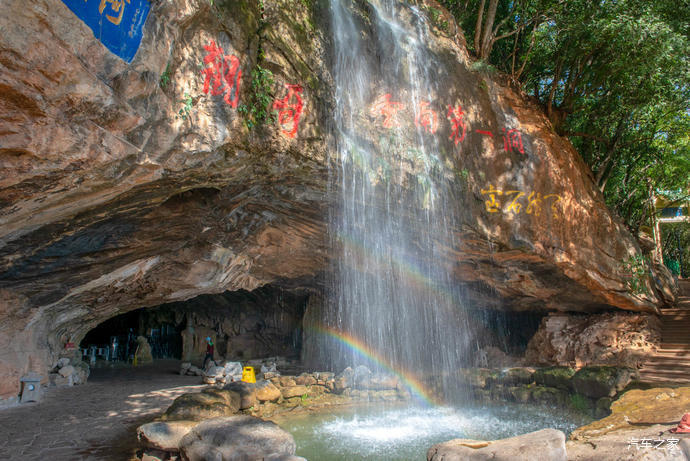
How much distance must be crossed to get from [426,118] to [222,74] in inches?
182

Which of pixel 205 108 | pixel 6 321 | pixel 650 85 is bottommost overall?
pixel 6 321

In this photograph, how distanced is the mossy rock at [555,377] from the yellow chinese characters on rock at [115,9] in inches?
440

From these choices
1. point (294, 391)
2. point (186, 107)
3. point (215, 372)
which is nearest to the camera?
point (186, 107)

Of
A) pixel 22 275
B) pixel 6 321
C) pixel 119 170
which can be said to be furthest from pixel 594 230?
pixel 6 321

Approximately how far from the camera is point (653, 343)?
11.6 metres

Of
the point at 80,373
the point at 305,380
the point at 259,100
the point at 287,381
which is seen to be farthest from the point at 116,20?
the point at 80,373

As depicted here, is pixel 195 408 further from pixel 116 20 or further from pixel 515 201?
pixel 515 201

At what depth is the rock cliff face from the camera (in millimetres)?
4316

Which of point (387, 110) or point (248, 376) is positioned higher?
point (387, 110)

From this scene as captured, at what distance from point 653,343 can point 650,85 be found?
7178 millimetres

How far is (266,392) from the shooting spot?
9195 mm

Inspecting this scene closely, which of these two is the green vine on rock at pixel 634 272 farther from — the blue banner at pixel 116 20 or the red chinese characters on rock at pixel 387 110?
the blue banner at pixel 116 20

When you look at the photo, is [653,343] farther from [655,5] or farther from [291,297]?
[291,297]

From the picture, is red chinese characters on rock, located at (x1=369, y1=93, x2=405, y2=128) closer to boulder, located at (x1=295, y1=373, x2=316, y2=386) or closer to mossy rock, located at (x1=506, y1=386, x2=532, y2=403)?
boulder, located at (x1=295, y1=373, x2=316, y2=386)
